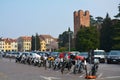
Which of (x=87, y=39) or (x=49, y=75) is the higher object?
(x=87, y=39)

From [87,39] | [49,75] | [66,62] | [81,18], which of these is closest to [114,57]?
[66,62]

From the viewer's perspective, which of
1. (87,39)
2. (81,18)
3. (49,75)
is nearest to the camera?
(49,75)

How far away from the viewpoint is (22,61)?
49.9 meters

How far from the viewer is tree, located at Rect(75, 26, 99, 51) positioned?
101375 millimetres

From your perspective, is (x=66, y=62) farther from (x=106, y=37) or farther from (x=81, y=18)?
(x=81, y=18)

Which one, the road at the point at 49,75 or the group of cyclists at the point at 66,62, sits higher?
the group of cyclists at the point at 66,62

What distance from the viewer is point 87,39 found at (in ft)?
342

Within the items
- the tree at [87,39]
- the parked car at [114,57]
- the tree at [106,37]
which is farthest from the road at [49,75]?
the tree at [87,39]

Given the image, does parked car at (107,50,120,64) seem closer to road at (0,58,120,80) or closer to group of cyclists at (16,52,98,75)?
group of cyclists at (16,52,98,75)

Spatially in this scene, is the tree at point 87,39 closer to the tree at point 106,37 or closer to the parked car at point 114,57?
the tree at point 106,37

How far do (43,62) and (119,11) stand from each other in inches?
1844

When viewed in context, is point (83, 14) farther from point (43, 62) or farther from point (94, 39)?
point (43, 62)

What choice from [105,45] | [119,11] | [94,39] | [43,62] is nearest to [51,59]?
[43,62]

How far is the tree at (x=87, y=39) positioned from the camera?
101 m
